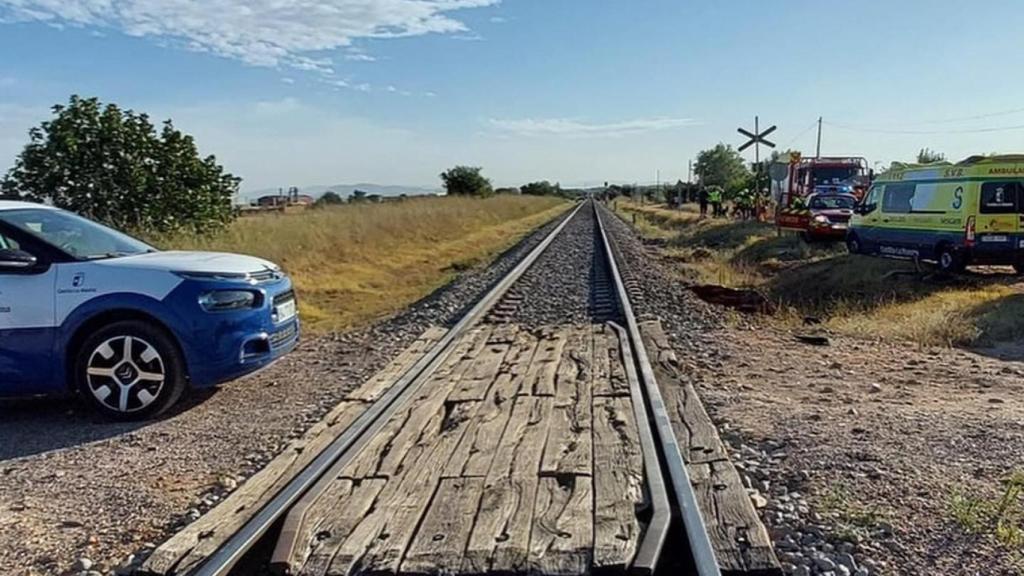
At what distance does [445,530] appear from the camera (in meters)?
4.09

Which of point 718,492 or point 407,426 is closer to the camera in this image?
point 718,492

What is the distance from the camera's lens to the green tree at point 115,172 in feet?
51.5

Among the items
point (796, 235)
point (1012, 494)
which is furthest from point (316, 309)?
point (796, 235)

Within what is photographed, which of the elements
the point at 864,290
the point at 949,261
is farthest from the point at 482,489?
the point at 949,261

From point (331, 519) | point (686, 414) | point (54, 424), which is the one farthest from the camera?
point (54, 424)

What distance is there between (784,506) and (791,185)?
29330mm

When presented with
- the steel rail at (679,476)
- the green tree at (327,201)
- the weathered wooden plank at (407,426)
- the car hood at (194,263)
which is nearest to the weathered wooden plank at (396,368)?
the weathered wooden plank at (407,426)

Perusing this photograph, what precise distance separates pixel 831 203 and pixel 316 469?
25.2 metres

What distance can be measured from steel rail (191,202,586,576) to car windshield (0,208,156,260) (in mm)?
2539

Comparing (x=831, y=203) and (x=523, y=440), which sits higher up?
(x=831, y=203)

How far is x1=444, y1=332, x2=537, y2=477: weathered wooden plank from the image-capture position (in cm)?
505

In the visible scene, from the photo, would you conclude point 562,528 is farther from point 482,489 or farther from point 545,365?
point 545,365

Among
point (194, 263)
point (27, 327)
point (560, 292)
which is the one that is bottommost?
point (560, 292)

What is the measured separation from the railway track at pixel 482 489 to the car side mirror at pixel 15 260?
253cm
